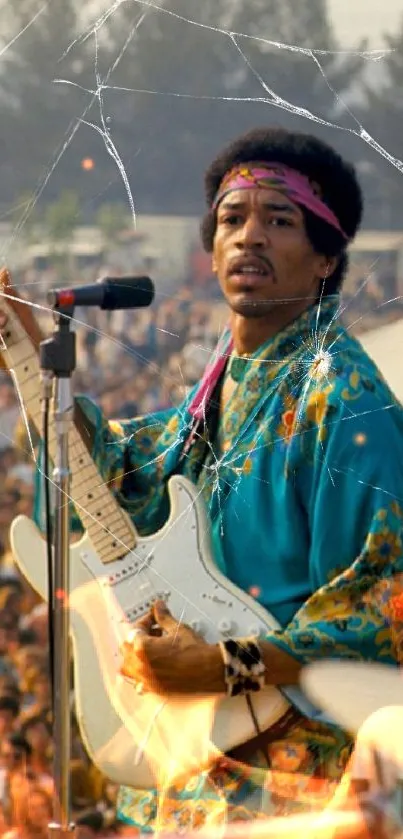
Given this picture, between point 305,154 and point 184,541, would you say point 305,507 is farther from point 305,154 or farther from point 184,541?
point 305,154

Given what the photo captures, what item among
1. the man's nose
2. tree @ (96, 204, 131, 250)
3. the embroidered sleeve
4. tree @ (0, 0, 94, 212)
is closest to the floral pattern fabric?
the embroidered sleeve

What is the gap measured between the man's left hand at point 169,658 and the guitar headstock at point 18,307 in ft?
1.21

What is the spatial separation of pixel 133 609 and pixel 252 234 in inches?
19.4

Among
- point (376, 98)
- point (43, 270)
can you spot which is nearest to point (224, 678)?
point (43, 270)

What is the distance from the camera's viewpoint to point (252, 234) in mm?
2273

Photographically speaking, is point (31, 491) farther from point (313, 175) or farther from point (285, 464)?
point (313, 175)

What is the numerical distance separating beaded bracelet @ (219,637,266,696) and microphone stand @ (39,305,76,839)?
0.20 m

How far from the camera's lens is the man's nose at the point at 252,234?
2266 millimetres

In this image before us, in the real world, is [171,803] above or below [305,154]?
below

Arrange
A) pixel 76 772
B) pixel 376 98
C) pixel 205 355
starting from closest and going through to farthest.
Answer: pixel 376 98, pixel 205 355, pixel 76 772

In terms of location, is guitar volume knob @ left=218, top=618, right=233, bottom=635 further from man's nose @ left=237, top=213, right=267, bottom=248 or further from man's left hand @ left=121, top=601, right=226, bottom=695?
man's nose @ left=237, top=213, right=267, bottom=248

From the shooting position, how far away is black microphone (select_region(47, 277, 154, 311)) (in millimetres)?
2275

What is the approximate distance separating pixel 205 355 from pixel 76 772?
0.68m

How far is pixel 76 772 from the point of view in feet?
8.70
